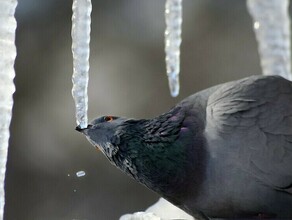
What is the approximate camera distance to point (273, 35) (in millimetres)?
3148

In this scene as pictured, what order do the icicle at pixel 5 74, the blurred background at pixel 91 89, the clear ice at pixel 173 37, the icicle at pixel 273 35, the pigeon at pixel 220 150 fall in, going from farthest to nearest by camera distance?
1. the blurred background at pixel 91 89
2. the icicle at pixel 273 35
3. the clear ice at pixel 173 37
4. the icicle at pixel 5 74
5. the pigeon at pixel 220 150

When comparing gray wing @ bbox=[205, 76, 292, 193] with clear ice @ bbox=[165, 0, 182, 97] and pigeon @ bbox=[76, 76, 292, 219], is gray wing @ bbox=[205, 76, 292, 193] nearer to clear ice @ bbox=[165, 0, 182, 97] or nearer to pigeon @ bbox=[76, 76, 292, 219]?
pigeon @ bbox=[76, 76, 292, 219]

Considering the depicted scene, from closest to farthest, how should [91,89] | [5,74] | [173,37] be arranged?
1. [5,74]
2. [173,37]
3. [91,89]

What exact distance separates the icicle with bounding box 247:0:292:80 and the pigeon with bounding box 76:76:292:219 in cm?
80

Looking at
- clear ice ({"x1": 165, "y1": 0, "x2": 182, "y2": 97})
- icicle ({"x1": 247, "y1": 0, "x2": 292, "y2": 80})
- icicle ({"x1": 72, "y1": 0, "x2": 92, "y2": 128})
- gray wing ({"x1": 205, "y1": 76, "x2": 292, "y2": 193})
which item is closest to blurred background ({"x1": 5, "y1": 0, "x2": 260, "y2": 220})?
icicle ({"x1": 247, "y1": 0, "x2": 292, "y2": 80})

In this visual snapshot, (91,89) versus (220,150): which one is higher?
(220,150)

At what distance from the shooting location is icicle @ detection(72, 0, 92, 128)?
2363 mm

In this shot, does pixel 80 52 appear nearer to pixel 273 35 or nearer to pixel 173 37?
pixel 173 37

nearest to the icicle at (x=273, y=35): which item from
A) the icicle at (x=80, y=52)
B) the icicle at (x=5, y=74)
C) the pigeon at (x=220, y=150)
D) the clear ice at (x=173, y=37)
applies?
the clear ice at (x=173, y=37)

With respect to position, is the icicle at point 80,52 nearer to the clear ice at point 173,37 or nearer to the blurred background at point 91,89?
the clear ice at point 173,37

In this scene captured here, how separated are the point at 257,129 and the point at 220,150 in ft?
0.42

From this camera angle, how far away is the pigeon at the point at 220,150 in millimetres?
2172

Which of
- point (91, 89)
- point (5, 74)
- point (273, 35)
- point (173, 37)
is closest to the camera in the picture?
point (5, 74)

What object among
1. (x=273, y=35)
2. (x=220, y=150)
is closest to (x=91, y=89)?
(x=273, y=35)
